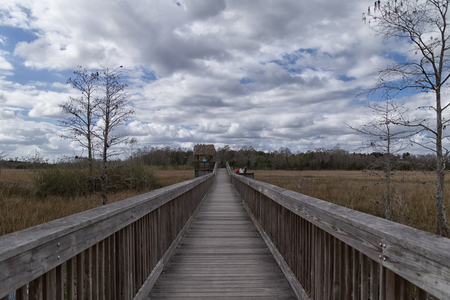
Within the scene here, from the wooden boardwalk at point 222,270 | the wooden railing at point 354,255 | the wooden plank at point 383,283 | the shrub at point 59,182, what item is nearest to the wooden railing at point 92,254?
the wooden boardwalk at point 222,270

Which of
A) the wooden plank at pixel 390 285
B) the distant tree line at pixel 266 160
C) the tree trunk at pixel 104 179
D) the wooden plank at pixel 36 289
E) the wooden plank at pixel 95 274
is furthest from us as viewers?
the distant tree line at pixel 266 160

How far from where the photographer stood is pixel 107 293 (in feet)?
7.10

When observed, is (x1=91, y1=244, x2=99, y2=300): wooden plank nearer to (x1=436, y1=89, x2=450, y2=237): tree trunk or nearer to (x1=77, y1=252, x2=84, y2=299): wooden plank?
(x1=77, y1=252, x2=84, y2=299): wooden plank

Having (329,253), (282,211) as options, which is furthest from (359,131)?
(329,253)

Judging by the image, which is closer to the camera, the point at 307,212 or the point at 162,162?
the point at 307,212

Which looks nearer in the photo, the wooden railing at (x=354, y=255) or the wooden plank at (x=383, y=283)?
the wooden railing at (x=354, y=255)

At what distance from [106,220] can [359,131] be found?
7263 millimetres

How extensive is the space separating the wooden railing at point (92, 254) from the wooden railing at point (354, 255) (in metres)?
1.57

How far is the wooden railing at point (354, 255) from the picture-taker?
1156 mm

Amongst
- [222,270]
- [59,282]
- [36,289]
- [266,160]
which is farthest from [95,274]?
[266,160]

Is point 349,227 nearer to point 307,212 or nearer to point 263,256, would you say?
point 307,212

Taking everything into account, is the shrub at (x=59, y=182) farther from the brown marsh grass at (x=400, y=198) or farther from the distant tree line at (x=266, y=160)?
the distant tree line at (x=266, y=160)

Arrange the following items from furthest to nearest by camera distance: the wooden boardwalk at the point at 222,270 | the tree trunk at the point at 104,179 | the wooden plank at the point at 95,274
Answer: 1. the tree trunk at the point at 104,179
2. the wooden boardwalk at the point at 222,270
3. the wooden plank at the point at 95,274

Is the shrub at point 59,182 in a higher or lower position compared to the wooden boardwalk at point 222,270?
higher
